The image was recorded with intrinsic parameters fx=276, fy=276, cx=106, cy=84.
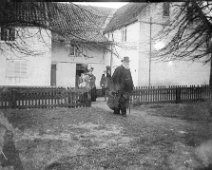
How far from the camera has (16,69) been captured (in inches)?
875

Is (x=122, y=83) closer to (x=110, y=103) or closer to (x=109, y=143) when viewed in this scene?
(x=110, y=103)

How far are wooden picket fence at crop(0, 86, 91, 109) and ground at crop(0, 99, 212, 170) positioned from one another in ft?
8.33

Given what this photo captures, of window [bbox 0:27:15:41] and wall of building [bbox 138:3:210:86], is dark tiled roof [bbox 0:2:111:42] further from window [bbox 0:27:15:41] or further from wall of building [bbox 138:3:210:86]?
wall of building [bbox 138:3:210:86]

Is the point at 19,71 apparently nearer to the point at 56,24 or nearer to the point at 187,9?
the point at 56,24

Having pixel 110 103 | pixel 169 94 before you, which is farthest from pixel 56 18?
pixel 169 94

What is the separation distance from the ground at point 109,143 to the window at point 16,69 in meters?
12.5

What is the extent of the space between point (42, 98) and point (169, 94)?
24.8ft

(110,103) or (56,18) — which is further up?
(56,18)

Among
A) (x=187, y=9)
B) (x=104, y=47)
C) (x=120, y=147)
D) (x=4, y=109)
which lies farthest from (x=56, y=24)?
Result: (x=4, y=109)

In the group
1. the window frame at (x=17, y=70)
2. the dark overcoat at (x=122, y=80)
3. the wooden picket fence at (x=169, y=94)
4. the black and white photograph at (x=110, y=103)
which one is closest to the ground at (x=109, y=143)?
the black and white photograph at (x=110, y=103)

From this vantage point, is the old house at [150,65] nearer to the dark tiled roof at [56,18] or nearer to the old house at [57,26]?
the old house at [57,26]

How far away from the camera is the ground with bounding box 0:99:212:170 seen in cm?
516

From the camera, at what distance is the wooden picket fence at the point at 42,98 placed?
12719 millimetres

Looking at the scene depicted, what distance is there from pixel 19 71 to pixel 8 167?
60.3 ft
